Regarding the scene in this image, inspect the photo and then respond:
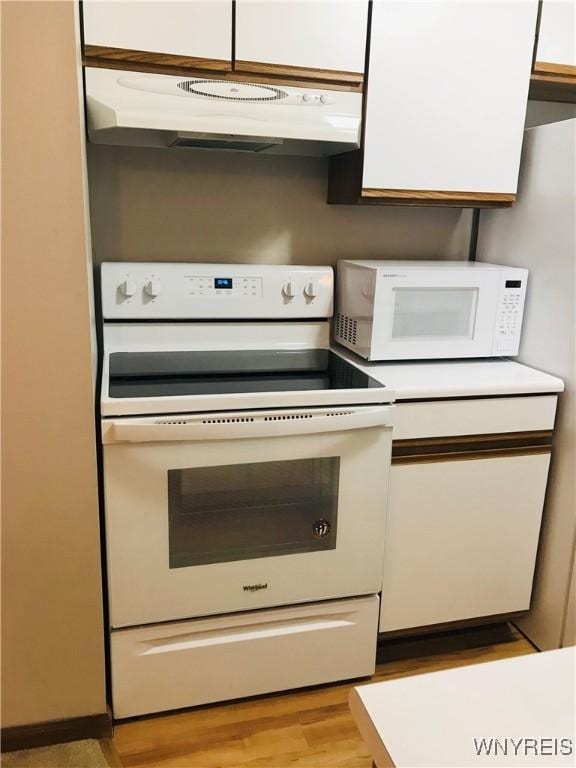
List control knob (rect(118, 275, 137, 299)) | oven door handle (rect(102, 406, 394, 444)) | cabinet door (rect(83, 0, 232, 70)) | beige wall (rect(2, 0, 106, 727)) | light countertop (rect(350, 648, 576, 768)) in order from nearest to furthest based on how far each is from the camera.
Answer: light countertop (rect(350, 648, 576, 768)), beige wall (rect(2, 0, 106, 727)), oven door handle (rect(102, 406, 394, 444)), cabinet door (rect(83, 0, 232, 70)), control knob (rect(118, 275, 137, 299))

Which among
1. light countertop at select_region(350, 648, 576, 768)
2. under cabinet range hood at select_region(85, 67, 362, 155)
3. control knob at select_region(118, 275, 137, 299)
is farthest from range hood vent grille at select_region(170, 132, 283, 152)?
light countertop at select_region(350, 648, 576, 768)

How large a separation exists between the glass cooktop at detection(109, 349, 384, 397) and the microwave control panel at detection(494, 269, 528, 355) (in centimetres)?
49

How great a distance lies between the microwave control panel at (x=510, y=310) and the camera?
2.01 meters

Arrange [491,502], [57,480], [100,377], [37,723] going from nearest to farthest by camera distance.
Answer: [57,480] → [37,723] → [100,377] → [491,502]

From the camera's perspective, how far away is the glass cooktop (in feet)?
5.55

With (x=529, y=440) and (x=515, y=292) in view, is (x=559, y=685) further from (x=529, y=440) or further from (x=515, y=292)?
(x=515, y=292)

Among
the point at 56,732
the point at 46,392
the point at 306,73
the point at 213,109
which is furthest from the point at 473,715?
the point at 306,73

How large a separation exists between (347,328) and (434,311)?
10.9 inches

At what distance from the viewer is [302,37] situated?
1.77m

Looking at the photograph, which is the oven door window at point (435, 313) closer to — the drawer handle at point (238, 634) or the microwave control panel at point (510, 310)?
the microwave control panel at point (510, 310)

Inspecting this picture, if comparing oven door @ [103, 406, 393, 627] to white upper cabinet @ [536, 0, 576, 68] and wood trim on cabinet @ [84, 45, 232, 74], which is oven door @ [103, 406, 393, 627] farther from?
white upper cabinet @ [536, 0, 576, 68]

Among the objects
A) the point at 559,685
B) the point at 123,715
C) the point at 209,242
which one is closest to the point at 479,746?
the point at 559,685

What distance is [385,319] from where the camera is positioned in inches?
75.8

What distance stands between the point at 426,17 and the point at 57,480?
1566mm
